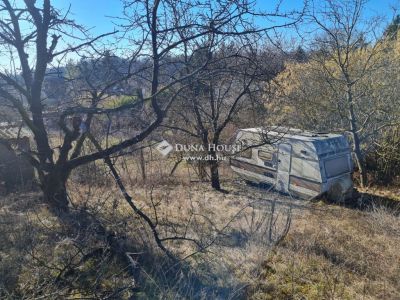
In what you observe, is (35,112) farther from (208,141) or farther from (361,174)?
(361,174)

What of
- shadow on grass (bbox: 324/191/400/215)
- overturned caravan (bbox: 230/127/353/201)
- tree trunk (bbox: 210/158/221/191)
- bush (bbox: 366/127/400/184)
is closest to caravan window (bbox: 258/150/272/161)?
overturned caravan (bbox: 230/127/353/201)

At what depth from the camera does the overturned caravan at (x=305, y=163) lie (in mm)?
7941

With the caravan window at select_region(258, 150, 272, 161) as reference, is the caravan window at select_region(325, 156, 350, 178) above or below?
below

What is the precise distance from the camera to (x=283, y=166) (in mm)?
8758

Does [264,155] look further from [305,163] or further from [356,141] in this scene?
[356,141]

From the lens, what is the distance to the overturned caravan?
26.1 feet

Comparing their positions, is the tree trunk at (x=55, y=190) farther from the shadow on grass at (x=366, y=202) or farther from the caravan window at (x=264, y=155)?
the shadow on grass at (x=366, y=202)

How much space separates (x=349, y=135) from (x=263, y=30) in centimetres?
854

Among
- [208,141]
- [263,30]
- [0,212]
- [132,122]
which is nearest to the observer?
[263,30]

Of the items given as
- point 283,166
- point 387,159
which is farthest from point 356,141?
point 283,166

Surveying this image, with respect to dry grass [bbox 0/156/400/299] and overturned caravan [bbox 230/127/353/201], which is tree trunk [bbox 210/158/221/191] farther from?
dry grass [bbox 0/156/400/299]

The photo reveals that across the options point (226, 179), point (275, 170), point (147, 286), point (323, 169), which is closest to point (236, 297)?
point (147, 286)

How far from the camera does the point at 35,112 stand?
4.10 metres

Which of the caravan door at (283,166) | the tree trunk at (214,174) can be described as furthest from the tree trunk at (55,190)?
the caravan door at (283,166)
